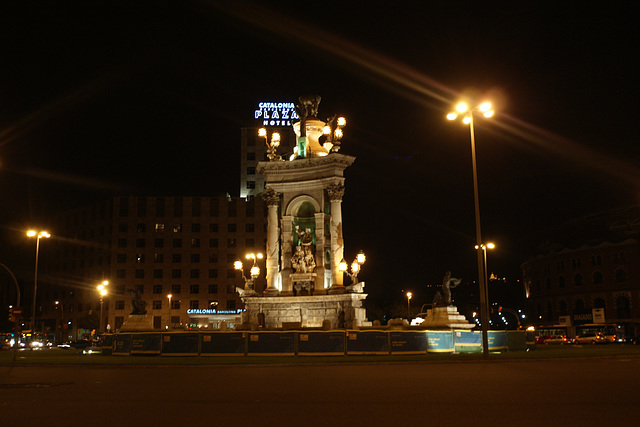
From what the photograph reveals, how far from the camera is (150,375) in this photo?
938 inches

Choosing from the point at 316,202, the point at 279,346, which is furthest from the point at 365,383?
the point at 316,202

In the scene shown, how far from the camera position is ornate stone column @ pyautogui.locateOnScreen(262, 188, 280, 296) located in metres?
51.5

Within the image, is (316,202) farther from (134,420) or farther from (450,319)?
(134,420)

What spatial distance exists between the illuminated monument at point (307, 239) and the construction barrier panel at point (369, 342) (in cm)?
1128

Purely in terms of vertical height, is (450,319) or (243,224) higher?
(243,224)

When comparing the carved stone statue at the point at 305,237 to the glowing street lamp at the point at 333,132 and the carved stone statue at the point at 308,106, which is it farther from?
the carved stone statue at the point at 308,106

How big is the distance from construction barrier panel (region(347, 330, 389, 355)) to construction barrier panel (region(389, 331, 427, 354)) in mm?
382

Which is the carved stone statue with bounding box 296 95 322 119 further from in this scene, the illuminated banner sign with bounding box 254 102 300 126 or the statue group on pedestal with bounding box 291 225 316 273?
the illuminated banner sign with bounding box 254 102 300 126

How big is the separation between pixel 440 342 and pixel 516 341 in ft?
25.9

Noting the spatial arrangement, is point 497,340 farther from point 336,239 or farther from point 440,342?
point 336,239

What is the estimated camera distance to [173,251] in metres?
117

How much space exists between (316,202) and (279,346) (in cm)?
1896

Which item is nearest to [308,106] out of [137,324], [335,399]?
[137,324]

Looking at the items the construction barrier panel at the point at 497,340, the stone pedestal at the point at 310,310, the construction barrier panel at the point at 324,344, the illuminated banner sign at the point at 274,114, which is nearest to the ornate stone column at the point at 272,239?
the stone pedestal at the point at 310,310
